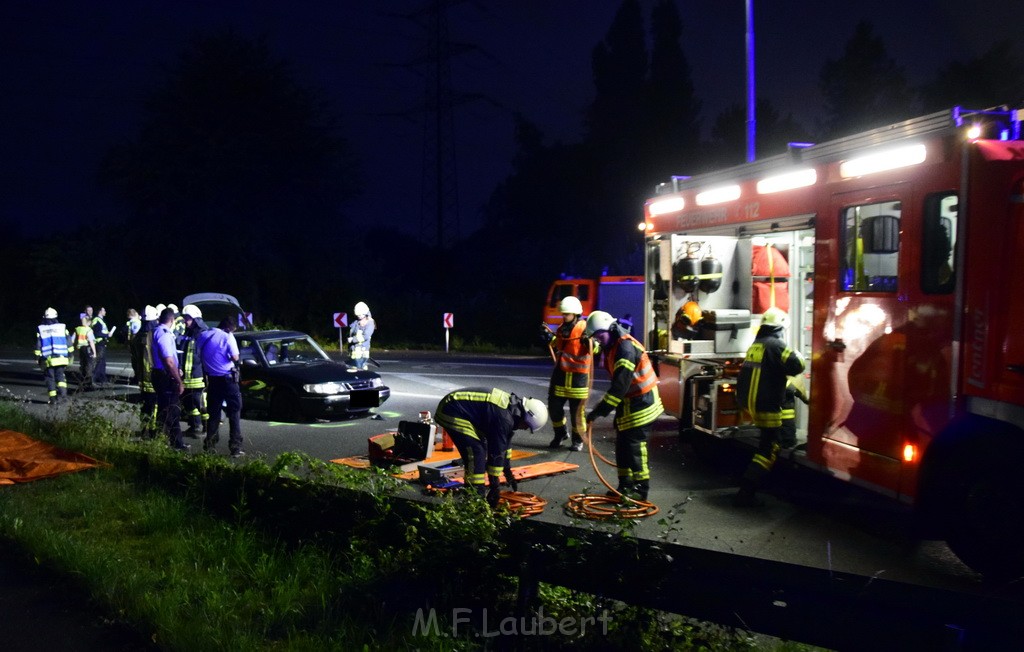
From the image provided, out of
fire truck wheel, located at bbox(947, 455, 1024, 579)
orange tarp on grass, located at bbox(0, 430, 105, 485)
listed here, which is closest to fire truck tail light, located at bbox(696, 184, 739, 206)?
fire truck wheel, located at bbox(947, 455, 1024, 579)

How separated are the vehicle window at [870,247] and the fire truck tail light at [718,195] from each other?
185 cm

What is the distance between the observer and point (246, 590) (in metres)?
5.12

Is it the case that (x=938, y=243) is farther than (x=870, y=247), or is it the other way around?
(x=870, y=247)

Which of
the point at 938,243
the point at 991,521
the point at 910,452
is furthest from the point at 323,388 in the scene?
the point at 991,521

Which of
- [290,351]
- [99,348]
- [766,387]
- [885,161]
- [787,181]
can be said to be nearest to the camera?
[885,161]

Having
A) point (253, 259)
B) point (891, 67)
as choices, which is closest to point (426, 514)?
point (253, 259)

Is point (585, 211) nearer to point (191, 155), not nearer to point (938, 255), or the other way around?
point (191, 155)

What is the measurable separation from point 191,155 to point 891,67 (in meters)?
28.9

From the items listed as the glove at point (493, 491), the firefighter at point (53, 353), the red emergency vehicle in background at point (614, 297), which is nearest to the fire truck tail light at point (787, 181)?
the glove at point (493, 491)

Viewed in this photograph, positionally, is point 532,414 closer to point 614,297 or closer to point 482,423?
point 482,423

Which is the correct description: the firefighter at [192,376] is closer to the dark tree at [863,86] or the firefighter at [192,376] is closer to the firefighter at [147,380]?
the firefighter at [147,380]

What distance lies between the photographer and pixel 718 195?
8781mm

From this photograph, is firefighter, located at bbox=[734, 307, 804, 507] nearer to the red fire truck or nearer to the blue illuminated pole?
the red fire truck

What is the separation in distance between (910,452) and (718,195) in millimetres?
3736
